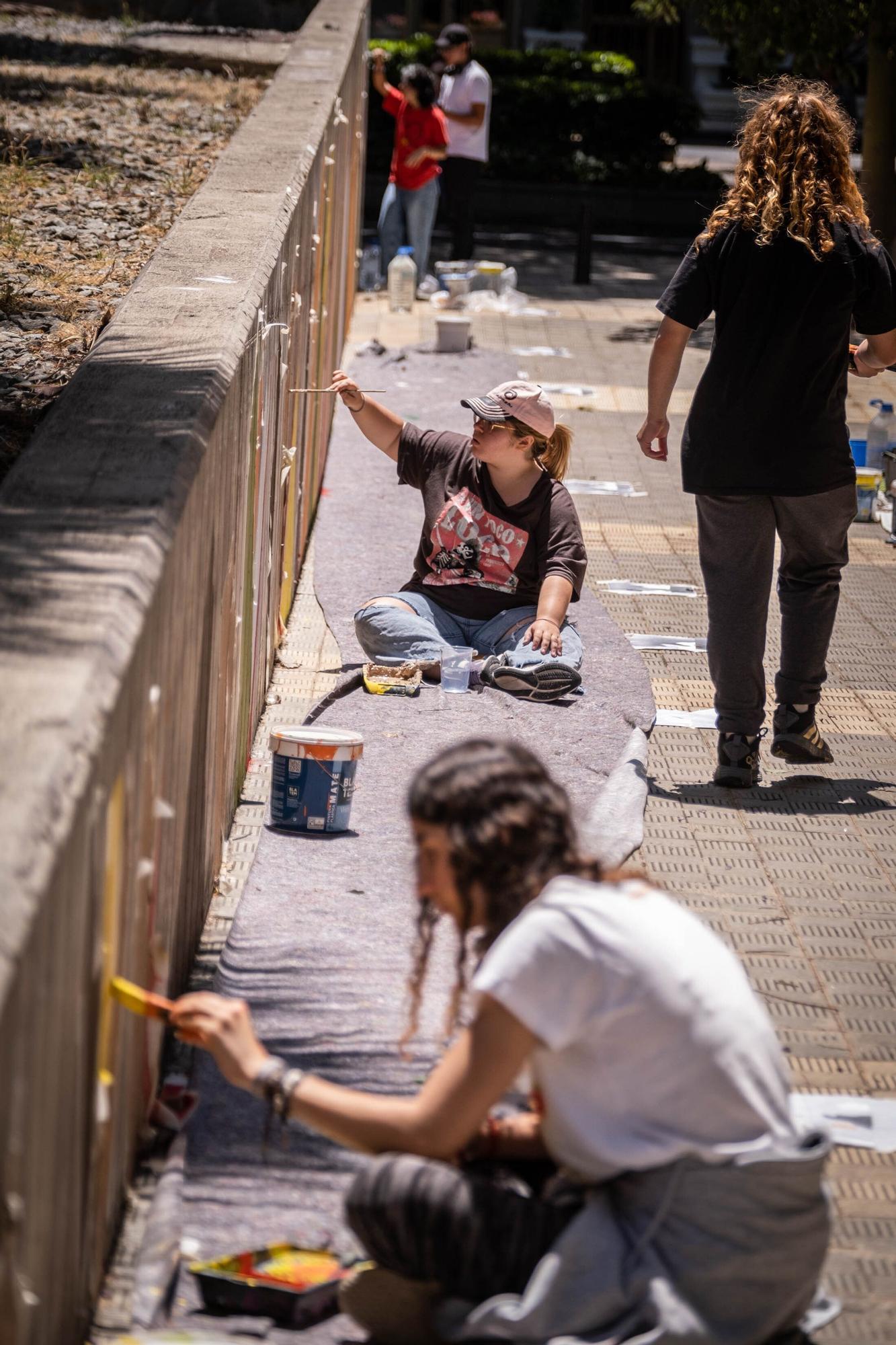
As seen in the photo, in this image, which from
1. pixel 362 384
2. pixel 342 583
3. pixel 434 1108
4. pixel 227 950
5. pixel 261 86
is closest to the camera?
pixel 434 1108

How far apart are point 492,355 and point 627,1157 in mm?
10100

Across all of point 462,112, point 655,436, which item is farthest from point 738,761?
point 462,112

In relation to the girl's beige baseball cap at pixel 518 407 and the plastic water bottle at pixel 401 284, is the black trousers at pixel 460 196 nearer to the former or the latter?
the plastic water bottle at pixel 401 284

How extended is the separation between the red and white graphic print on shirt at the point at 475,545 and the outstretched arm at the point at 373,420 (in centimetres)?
31

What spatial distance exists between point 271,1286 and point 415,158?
12.3 m

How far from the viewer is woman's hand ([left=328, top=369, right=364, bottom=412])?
591 centimetres

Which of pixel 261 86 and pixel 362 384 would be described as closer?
pixel 362 384

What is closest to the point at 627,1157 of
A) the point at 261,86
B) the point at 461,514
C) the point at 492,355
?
the point at 461,514

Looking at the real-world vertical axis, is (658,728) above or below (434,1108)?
below

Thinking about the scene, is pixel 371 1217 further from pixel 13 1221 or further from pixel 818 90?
pixel 818 90

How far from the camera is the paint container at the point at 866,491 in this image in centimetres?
872

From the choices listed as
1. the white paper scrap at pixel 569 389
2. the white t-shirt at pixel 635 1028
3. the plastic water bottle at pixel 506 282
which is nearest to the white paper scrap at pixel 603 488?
the white paper scrap at pixel 569 389

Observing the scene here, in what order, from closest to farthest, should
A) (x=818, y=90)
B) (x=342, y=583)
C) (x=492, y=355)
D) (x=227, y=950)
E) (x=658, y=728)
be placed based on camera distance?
1. (x=227, y=950)
2. (x=818, y=90)
3. (x=658, y=728)
4. (x=342, y=583)
5. (x=492, y=355)

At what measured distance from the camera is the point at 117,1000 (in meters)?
2.87
